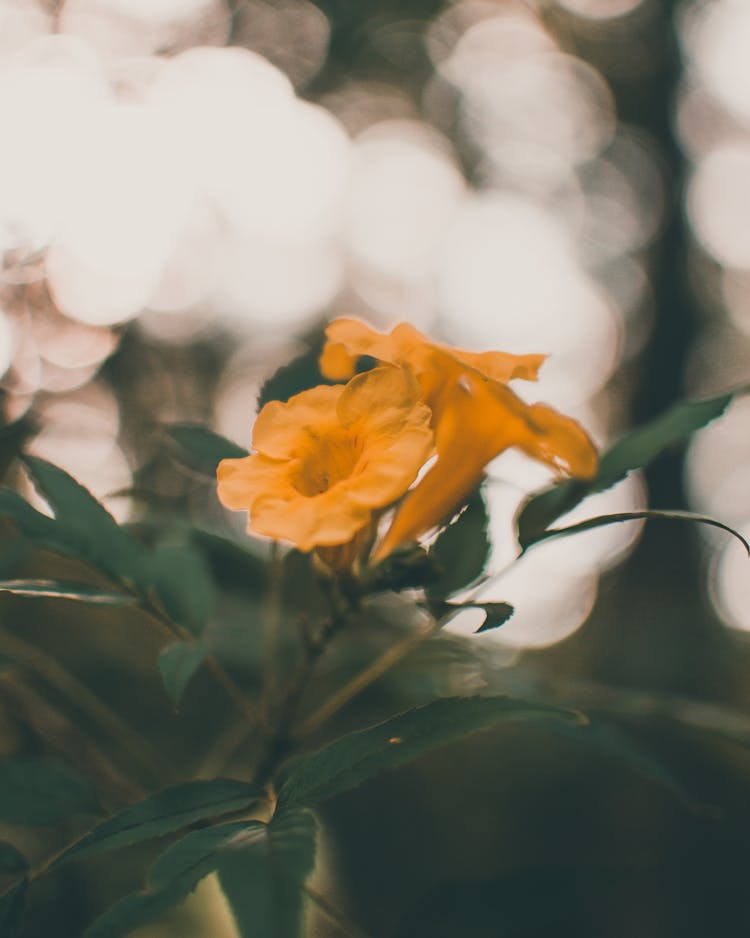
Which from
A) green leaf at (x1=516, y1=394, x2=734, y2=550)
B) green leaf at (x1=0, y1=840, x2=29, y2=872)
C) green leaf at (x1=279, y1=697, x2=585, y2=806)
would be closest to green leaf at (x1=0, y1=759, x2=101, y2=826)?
green leaf at (x1=0, y1=840, x2=29, y2=872)

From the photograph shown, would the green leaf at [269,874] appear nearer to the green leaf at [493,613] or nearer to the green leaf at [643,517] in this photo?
the green leaf at [493,613]

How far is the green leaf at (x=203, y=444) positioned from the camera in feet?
3.80

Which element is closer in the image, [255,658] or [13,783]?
[13,783]

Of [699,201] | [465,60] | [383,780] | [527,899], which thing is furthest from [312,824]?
[465,60]

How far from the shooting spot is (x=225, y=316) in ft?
23.3

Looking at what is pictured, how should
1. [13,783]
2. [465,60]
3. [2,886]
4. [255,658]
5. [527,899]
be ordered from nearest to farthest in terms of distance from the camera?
1. [13,783]
2. [527,899]
3. [255,658]
4. [2,886]
5. [465,60]

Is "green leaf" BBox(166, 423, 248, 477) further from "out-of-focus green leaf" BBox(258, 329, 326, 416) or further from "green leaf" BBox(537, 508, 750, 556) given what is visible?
"green leaf" BBox(537, 508, 750, 556)

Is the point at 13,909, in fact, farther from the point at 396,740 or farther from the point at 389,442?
the point at 389,442

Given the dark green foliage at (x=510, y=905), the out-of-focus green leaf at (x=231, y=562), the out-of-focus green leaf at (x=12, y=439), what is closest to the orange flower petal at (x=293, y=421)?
the out-of-focus green leaf at (x=231, y=562)

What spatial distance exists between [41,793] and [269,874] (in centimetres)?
47

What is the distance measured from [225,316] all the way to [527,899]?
21.3ft

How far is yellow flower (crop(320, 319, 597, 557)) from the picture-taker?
3.32 feet

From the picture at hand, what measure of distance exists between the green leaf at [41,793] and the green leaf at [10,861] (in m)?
0.05

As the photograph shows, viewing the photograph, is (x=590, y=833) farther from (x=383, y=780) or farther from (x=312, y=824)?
(x=312, y=824)
